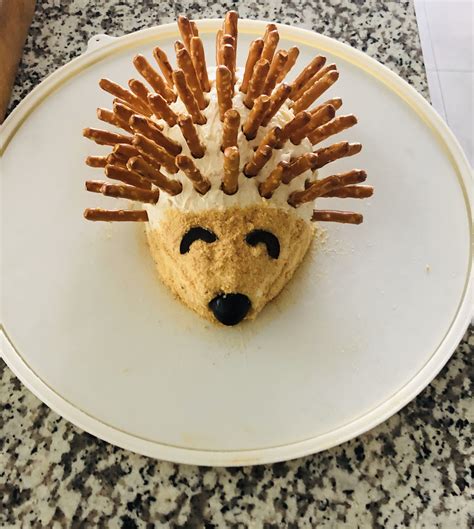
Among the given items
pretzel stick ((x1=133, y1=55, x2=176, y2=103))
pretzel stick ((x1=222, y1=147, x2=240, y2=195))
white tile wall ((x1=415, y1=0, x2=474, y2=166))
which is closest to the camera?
pretzel stick ((x1=222, y1=147, x2=240, y2=195))

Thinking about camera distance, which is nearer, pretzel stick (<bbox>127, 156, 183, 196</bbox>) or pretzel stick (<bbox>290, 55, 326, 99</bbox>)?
pretzel stick (<bbox>127, 156, 183, 196</bbox>)

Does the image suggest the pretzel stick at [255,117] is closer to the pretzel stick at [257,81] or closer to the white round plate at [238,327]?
the pretzel stick at [257,81]

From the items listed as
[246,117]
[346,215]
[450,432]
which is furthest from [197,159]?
[450,432]

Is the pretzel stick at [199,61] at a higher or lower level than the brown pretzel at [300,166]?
higher

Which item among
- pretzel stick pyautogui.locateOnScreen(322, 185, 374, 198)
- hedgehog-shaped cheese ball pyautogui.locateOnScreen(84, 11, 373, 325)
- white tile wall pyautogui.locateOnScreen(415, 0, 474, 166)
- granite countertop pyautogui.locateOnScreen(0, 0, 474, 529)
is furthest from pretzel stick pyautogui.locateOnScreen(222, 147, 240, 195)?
white tile wall pyautogui.locateOnScreen(415, 0, 474, 166)

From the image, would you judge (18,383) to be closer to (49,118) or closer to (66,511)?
(66,511)

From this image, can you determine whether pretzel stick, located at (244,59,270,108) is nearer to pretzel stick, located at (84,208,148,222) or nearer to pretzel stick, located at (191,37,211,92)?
pretzel stick, located at (191,37,211,92)

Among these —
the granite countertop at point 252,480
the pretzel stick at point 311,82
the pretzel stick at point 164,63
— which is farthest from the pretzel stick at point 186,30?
the granite countertop at point 252,480
